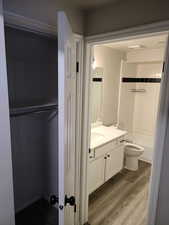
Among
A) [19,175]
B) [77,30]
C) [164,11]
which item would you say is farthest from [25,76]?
[164,11]

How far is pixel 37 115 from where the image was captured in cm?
196

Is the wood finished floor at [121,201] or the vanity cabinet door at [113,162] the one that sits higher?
the vanity cabinet door at [113,162]

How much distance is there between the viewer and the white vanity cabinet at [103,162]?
2275 mm

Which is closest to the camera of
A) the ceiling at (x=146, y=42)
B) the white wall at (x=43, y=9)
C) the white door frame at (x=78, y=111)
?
the white wall at (x=43, y=9)

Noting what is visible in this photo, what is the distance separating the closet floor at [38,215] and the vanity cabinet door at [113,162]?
98 centimetres

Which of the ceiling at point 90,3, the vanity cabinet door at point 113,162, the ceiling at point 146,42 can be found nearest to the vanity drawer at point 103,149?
the vanity cabinet door at point 113,162

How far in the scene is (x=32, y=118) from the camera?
1928 millimetres

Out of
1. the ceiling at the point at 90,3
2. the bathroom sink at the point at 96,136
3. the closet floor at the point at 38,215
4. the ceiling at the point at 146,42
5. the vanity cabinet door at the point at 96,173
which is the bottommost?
the closet floor at the point at 38,215

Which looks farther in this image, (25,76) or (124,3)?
(25,76)

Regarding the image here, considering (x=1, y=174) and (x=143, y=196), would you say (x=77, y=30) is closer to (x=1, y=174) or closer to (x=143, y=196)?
(x=1, y=174)

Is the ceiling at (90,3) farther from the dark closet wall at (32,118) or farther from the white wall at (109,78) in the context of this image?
the white wall at (109,78)

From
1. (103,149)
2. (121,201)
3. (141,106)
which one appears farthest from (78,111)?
(141,106)

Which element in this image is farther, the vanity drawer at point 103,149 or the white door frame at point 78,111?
the vanity drawer at point 103,149

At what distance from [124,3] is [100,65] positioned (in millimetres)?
1569
